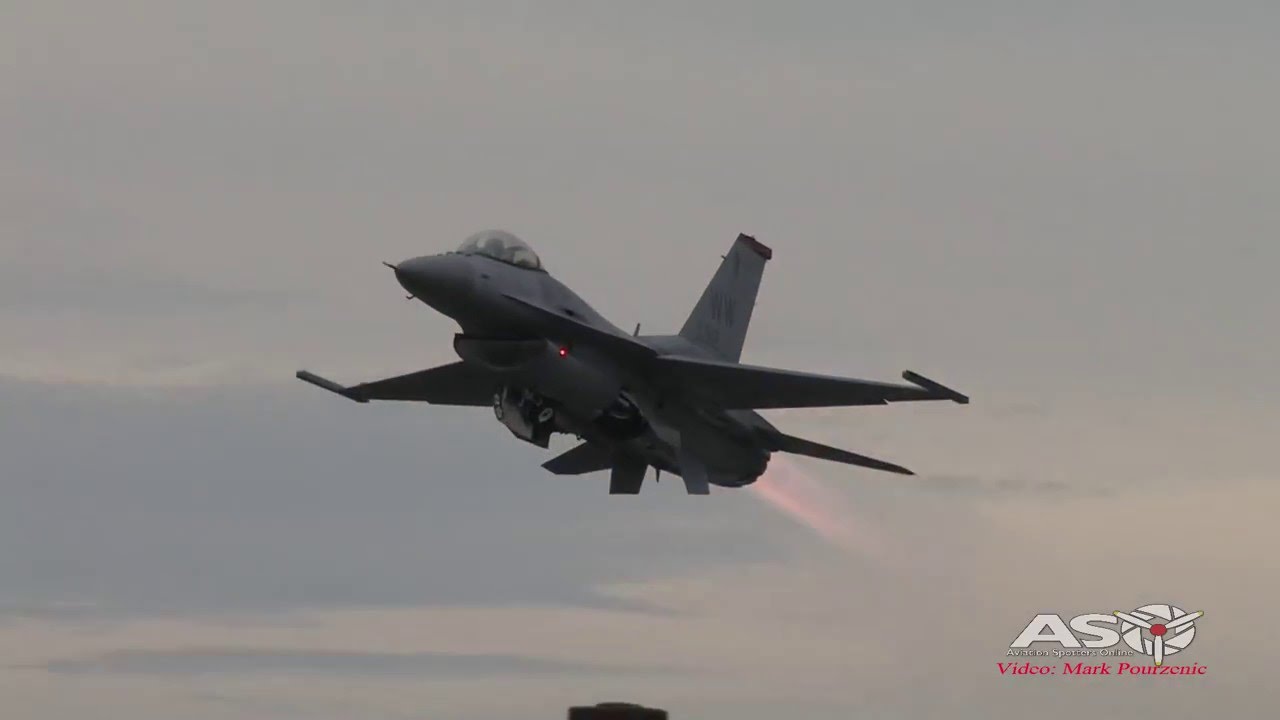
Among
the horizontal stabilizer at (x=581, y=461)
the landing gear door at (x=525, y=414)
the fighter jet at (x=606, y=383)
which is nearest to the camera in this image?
the fighter jet at (x=606, y=383)

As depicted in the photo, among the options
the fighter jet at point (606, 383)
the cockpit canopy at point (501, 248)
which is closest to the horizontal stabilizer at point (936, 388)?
the fighter jet at point (606, 383)

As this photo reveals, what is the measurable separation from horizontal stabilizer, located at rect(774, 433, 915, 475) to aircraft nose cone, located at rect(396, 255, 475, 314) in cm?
963

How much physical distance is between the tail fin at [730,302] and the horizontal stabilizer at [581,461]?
11.2 ft

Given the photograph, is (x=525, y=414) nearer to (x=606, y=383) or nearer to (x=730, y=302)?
(x=606, y=383)

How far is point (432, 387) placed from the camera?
5088cm

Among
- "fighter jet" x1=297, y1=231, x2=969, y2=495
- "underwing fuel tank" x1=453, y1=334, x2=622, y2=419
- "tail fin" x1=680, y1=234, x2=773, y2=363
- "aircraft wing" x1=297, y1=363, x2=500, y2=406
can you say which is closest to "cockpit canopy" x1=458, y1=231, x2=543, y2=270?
"fighter jet" x1=297, y1=231, x2=969, y2=495

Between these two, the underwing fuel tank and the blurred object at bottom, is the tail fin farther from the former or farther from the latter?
the blurred object at bottom

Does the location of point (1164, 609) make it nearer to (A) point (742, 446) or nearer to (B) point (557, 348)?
(A) point (742, 446)

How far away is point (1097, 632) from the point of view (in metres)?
49.3

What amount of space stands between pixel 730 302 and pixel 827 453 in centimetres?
479

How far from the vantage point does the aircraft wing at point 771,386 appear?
148 feet

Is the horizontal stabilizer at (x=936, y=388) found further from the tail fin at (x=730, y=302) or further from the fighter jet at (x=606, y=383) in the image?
the tail fin at (x=730, y=302)

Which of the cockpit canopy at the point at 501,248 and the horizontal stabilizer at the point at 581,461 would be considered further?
the horizontal stabilizer at the point at 581,461

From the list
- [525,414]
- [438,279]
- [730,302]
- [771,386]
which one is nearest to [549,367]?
[525,414]
